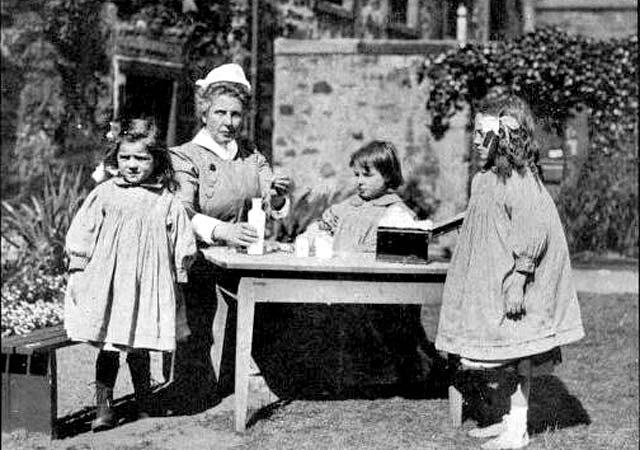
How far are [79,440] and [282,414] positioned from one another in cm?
106

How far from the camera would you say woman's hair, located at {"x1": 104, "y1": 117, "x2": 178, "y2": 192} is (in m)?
4.38

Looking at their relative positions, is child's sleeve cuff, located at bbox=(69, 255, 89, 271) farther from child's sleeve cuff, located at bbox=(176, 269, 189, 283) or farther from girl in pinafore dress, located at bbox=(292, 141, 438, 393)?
girl in pinafore dress, located at bbox=(292, 141, 438, 393)

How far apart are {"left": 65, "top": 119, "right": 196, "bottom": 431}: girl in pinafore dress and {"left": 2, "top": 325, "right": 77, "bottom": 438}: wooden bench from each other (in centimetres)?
18

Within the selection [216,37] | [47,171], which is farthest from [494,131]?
[216,37]

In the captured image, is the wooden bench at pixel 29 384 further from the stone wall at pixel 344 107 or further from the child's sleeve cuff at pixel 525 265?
the stone wall at pixel 344 107

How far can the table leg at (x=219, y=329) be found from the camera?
201 inches

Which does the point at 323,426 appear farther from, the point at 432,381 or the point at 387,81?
the point at 387,81

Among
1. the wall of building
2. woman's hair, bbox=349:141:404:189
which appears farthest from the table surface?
the wall of building

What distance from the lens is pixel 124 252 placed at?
169 inches

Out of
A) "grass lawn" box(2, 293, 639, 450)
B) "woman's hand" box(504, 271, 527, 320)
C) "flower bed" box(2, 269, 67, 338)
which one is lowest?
"grass lawn" box(2, 293, 639, 450)

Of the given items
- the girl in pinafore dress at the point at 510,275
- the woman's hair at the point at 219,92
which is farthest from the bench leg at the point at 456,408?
the woman's hair at the point at 219,92

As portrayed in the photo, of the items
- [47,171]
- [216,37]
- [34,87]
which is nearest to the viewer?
[47,171]

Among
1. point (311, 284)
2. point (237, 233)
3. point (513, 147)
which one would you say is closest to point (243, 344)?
point (311, 284)

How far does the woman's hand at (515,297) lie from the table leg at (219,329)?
5.04ft
